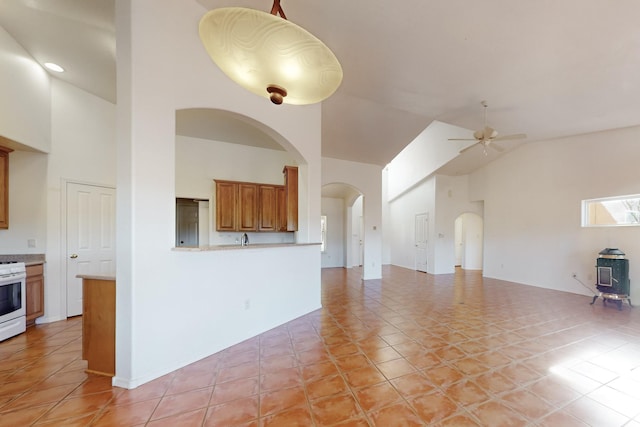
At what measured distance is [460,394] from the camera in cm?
210

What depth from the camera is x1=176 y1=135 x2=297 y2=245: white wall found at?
5.04m

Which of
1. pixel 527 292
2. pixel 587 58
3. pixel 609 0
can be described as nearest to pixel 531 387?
pixel 609 0

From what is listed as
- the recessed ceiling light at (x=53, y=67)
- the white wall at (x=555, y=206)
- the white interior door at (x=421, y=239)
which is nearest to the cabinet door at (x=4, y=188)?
the recessed ceiling light at (x=53, y=67)

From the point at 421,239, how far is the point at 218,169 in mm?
6716

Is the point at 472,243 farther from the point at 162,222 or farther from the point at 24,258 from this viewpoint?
the point at 24,258

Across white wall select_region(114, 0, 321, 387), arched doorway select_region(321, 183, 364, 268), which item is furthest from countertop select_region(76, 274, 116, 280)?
arched doorway select_region(321, 183, 364, 268)

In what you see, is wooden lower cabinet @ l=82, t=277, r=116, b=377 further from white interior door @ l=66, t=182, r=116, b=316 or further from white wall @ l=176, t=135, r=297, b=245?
white wall @ l=176, t=135, r=297, b=245

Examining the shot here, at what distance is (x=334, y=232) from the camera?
918 cm

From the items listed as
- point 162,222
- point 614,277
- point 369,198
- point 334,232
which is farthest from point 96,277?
point 614,277

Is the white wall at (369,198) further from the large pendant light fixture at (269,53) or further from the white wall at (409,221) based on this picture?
the large pendant light fixture at (269,53)

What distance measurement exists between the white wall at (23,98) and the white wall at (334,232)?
6.93 metres

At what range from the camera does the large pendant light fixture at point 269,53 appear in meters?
1.26

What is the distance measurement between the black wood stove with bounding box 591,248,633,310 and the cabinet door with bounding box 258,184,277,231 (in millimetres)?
6355

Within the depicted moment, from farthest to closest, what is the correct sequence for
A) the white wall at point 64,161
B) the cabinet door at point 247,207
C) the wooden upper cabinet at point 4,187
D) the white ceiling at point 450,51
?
the cabinet door at point 247,207, the white wall at point 64,161, the wooden upper cabinet at point 4,187, the white ceiling at point 450,51
